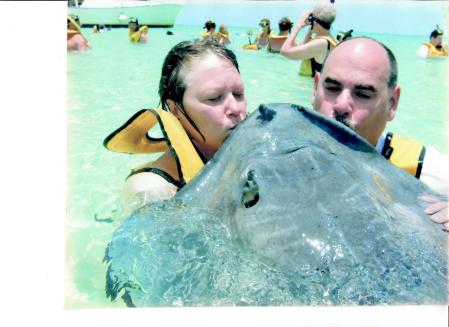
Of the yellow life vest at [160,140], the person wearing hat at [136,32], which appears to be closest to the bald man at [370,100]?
the yellow life vest at [160,140]

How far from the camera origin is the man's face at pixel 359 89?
3107mm

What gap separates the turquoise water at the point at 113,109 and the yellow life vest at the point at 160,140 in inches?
19.1

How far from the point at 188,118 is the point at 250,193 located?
123 cm

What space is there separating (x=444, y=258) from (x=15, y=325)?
1890 mm

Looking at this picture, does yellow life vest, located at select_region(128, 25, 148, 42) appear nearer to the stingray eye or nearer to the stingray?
the stingray

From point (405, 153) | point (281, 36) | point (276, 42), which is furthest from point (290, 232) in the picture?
point (276, 42)

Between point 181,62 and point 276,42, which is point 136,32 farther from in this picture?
point 181,62

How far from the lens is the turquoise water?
3621mm

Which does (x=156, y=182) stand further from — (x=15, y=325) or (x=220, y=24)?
(x=220, y=24)

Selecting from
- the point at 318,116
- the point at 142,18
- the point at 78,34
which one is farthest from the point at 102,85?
the point at 142,18

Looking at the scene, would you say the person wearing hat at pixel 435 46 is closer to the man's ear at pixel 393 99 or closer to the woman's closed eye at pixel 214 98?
the man's ear at pixel 393 99

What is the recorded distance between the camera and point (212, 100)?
303 cm

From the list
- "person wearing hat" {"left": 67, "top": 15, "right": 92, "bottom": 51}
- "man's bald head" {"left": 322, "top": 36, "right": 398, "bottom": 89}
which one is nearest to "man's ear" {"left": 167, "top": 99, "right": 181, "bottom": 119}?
"man's bald head" {"left": 322, "top": 36, "right": 398, "bottom": 89}

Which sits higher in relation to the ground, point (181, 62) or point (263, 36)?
point (181, 62)
